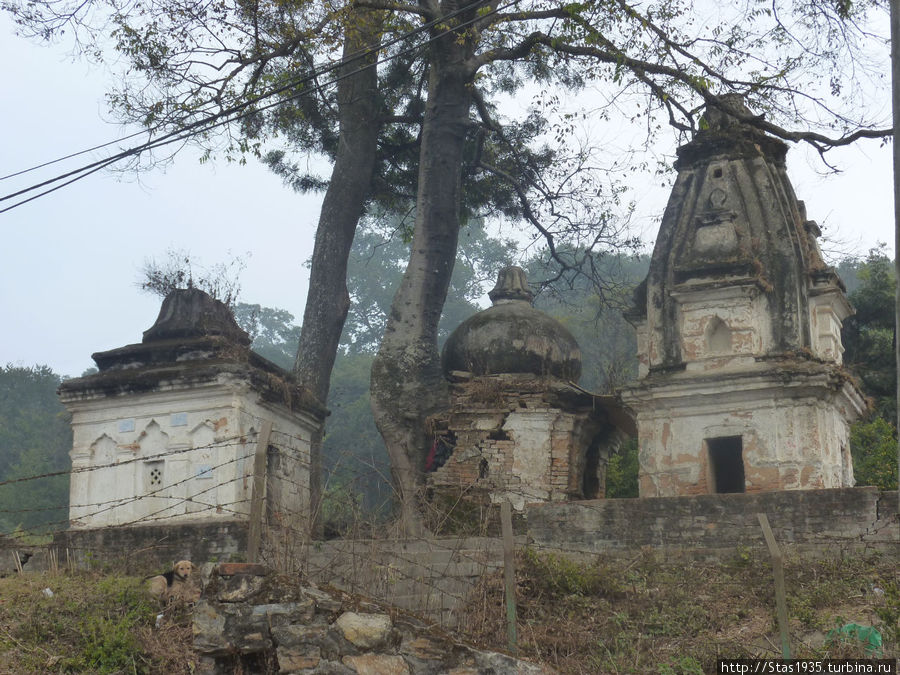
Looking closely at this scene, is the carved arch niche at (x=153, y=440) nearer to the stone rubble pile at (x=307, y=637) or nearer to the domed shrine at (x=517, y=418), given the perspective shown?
the domed shrine at (x=517, y=418)

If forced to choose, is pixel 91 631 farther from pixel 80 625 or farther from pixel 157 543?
pixel 157 543

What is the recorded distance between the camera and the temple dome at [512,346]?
1664cm

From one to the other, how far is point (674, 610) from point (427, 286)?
8.52 meters

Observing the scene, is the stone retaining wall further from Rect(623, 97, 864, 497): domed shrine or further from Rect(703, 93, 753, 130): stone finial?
Rect(703, 93, 753, 130): stone finial

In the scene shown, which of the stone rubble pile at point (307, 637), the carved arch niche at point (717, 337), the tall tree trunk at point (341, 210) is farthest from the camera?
the tall tree trunk at point (341, 210)

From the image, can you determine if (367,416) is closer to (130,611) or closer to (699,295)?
(699,295)

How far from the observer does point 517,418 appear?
52.4 ft

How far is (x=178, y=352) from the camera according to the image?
1377cm

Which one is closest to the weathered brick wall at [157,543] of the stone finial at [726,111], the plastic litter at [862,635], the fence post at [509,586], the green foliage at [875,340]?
the fence post at [509,586]

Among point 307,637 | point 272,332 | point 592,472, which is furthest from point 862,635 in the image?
point 272,332

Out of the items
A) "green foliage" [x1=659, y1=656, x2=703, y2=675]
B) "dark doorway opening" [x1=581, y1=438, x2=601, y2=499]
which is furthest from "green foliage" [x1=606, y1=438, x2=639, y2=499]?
"green foliage" [x1=659, y1=656, x2=703, y2=675]

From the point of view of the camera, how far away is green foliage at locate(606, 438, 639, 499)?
75.5 feet

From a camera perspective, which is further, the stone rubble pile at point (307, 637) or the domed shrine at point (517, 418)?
the domed shrine at point (517, 418)

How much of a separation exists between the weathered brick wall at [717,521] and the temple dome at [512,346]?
18.4 ft
